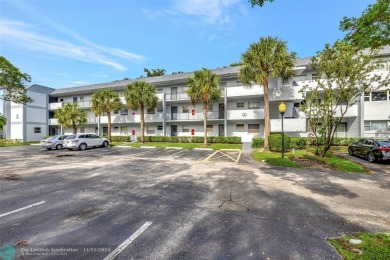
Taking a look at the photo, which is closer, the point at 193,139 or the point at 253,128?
the point at 253,128

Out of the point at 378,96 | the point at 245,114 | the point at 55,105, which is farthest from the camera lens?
the point at 55,105

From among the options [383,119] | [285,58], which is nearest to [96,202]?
[285,58]

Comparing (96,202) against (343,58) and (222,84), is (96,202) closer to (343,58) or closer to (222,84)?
(343,58)

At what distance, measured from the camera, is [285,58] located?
1827 centimetres

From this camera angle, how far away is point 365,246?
341 cm

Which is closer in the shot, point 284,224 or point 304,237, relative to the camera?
point 304,237

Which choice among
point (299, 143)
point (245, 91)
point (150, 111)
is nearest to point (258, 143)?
point (299, 143)

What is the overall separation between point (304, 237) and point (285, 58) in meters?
18.1

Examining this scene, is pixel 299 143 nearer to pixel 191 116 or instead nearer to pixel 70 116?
pixel 191 116

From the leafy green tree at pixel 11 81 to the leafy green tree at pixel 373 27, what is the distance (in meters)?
33.6

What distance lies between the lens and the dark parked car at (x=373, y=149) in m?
12.1

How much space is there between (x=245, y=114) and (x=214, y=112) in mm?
4168

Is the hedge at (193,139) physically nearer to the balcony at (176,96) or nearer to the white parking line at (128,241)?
the balcony at (176,96)

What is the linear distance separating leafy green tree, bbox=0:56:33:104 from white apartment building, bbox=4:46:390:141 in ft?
30.3
